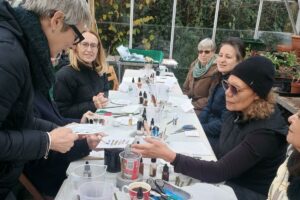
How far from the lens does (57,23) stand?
1414 mm

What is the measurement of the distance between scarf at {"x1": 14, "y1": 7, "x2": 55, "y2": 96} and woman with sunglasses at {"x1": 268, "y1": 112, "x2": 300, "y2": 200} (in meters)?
1.19

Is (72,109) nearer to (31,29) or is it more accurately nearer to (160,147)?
(160,147)

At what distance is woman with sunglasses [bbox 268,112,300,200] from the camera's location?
4.73ft

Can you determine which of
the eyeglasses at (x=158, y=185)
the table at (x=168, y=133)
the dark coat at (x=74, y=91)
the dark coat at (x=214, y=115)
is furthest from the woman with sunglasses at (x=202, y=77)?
the eyeglasses at (x=158, y=185)

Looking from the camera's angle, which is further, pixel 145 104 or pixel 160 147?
pixel 145 104

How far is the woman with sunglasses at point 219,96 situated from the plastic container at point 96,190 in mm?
1849

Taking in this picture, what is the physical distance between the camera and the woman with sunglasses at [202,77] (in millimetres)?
3967

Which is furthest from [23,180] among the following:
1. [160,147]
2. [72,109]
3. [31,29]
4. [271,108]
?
[271,108]

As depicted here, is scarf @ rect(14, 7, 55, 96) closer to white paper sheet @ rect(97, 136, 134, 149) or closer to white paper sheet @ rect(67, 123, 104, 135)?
white paper sheet @ rect(67, 123, 104, 135)

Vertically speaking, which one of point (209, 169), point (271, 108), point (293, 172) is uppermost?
point (271, 108)

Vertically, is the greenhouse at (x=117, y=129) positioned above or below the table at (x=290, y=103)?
above

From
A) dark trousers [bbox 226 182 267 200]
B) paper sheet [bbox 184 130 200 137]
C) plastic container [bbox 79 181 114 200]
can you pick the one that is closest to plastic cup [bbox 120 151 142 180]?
plastic container [bbox 79 181 114 200]

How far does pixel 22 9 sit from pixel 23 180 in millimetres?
1014

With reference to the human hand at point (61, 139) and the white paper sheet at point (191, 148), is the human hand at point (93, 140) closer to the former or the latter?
the human hand at point (61, 139)
